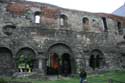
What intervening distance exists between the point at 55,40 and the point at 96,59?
18.2 feet

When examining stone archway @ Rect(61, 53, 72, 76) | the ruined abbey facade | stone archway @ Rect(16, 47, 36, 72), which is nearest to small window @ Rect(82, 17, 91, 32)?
the ruined abbey facade

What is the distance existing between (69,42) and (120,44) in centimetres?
690

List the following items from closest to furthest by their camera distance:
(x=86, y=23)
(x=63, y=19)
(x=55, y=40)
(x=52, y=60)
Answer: (x=55, y=40), (x=52, y=60), (x=63, y=19), (x=86, y=23)

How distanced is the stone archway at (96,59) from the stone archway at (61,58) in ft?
8.18

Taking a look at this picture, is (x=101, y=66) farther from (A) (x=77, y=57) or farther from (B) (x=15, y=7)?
(B) (x=15, y=7)

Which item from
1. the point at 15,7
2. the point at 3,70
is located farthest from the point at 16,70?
the point at 15,7

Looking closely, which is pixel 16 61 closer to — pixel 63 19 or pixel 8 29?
pixel 8 29

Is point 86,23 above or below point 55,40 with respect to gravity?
above

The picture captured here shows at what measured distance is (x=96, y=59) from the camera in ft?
105

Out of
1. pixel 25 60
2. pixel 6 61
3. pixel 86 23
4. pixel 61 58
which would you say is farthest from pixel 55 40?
pixel 6 61

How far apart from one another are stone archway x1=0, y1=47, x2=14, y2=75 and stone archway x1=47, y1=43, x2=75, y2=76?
3.90m

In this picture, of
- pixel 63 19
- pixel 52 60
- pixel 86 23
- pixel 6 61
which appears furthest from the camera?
pixel 86 23

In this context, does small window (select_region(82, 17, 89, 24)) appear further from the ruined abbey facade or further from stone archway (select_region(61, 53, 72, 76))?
stone archway (select_region(61, 53, 72, 76))

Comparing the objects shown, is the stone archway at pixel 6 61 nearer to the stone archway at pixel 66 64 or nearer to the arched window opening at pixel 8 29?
the arched window opening at pixel 8 29
